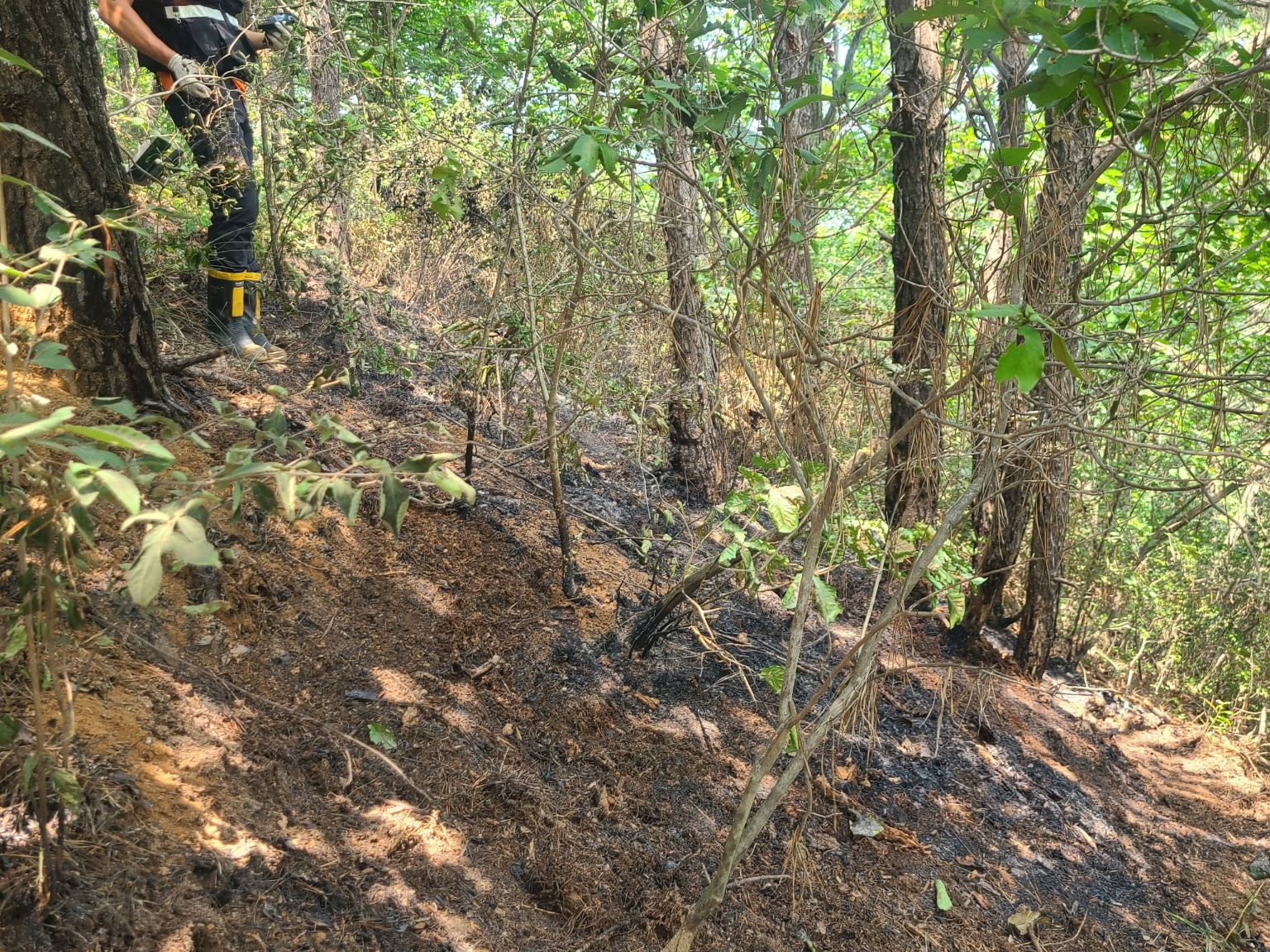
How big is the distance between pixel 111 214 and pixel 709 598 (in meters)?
2.24

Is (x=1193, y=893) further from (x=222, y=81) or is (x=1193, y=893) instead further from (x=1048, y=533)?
(x=222, y=81)

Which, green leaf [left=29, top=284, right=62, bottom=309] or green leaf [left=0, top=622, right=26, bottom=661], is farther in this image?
green leaf [left=0, top=622, right=26, bottom=661]

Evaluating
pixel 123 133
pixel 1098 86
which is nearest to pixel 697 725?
pixel 1098 86

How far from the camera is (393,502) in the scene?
104 centimetres

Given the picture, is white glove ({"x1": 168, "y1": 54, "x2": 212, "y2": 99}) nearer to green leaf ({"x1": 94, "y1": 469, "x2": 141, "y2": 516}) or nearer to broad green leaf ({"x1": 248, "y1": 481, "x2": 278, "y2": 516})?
broad green leaf ({"x1": 248, "y1": 481, "x2": 278, "y2": 516})

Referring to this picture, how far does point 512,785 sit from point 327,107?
13.5ft

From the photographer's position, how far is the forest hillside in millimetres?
1611

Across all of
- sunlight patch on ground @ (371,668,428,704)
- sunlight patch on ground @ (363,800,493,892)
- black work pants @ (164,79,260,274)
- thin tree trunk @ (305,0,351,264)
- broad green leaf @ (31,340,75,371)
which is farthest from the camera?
thin tree trunk @ (305,0,351,264)

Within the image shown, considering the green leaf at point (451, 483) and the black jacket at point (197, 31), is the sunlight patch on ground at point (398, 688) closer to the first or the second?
the green leaf at point (451, 483)

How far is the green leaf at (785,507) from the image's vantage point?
8.49 ft

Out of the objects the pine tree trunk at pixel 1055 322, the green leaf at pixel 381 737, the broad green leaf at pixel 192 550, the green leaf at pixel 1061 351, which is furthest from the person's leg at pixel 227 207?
the green leaf at pixel 1061 351

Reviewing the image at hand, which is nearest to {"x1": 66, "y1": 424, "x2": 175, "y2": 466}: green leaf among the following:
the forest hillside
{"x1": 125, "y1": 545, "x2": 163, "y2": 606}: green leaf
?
the forest hillside

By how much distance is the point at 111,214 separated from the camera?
162cm

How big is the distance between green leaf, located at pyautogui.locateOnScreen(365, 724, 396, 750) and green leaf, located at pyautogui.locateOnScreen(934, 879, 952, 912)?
6.72 ft
